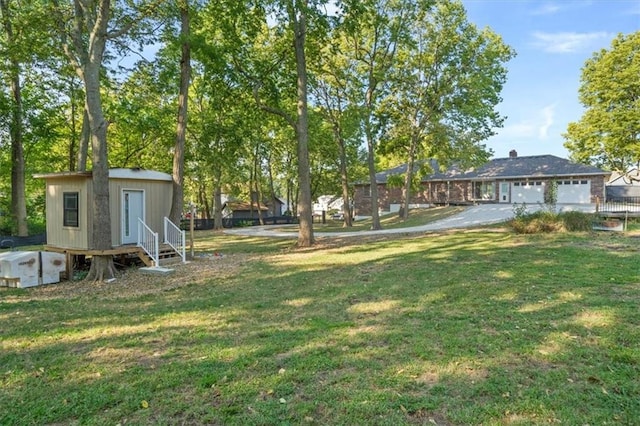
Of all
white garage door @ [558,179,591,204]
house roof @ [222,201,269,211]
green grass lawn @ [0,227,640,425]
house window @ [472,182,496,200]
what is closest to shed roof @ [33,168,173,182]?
green grass lawn @ [0,227,640,425]

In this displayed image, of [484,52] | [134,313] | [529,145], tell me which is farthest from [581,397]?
[529,145]

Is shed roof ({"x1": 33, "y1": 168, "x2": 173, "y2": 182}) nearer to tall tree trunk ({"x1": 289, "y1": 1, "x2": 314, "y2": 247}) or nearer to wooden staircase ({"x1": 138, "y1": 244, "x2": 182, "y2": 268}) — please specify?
wooden staircase ({"x1": 138, "y1": 244, "x2": 182, "y2": 268})

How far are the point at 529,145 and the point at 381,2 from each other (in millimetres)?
27583

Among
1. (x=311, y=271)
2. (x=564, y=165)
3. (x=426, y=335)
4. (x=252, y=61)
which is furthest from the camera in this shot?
(x=564, y=165)

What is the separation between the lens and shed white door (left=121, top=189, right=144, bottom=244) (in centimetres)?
1104

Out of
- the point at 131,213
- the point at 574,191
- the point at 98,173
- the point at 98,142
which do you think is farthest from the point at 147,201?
the point at 574,191

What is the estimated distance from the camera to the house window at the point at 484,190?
30.8m

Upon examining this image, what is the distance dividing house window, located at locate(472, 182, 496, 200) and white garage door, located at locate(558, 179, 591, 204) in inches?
177

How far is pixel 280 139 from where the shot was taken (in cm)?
3084

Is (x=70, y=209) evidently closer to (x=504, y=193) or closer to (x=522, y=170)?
(x=504, y=193)

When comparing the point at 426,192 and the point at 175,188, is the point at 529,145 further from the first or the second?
the point at 175,188

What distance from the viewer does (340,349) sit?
4.12m

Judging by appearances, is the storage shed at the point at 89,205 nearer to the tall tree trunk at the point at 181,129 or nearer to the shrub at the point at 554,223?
the tall tree trunk at the point at 181,129

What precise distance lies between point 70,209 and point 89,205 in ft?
2.89
